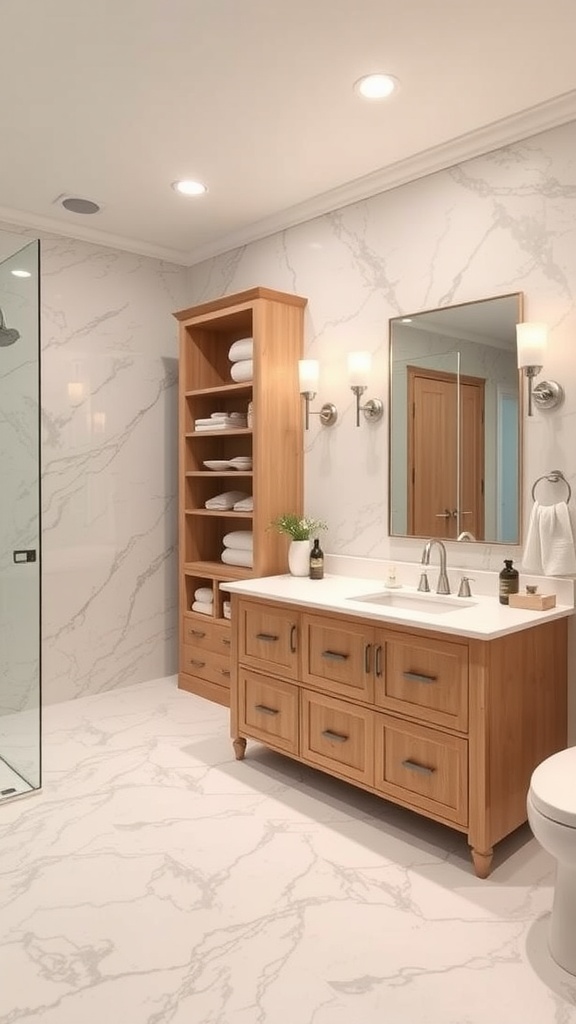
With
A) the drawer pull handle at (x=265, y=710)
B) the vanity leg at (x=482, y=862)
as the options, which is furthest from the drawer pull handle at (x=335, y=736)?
the vanity leg at (x=482, y=862)

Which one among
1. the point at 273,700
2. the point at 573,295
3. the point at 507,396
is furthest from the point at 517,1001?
the point at 573,295

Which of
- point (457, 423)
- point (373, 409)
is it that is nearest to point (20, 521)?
point (373, 409)

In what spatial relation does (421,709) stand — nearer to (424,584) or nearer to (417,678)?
(417,678)

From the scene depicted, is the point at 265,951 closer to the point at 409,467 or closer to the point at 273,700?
the point at 273,700

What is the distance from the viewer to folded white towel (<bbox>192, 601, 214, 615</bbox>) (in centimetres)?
376

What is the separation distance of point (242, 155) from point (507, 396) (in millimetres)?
→ 1478

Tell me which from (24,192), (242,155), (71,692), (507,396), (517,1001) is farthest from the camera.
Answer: (71,692)

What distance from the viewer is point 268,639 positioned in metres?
2.83

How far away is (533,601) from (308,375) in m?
1.49

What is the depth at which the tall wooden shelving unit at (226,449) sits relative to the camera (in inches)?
133

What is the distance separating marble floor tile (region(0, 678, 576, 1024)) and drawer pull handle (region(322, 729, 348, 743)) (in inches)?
9.9

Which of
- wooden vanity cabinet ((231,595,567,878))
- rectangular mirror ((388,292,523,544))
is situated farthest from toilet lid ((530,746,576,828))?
rectangular mirror ((388,292,523,544))

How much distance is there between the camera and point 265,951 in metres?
1.79

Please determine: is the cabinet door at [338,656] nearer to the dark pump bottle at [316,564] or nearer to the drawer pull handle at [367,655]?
the drawer pull handle at [367,655]
